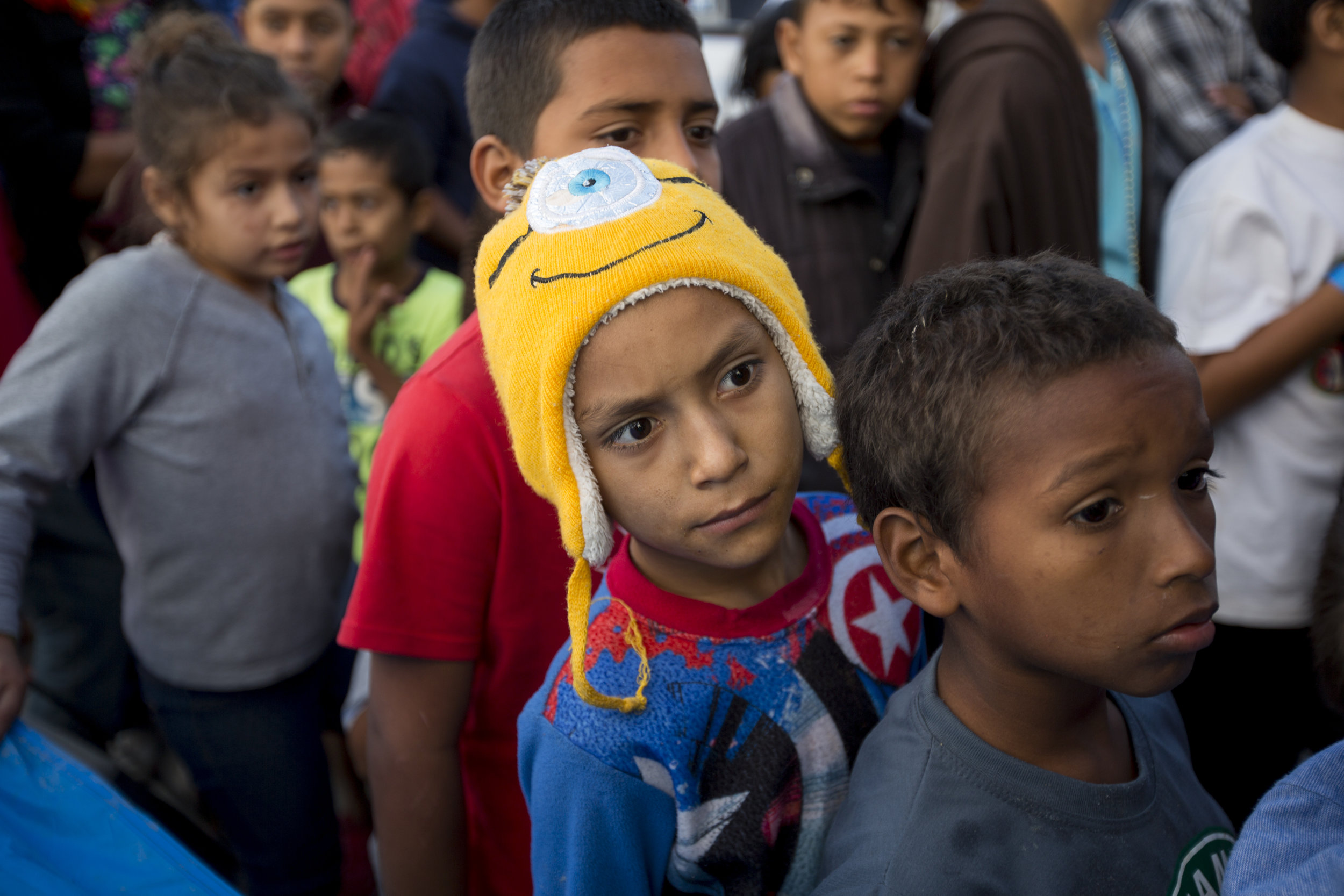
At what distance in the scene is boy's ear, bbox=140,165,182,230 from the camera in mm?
2189

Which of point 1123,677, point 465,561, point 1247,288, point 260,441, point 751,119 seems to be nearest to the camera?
point 1123,677

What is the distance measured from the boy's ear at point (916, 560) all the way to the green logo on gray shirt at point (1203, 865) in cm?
37

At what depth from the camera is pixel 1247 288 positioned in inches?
76.9

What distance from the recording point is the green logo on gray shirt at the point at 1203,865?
1.10 metres

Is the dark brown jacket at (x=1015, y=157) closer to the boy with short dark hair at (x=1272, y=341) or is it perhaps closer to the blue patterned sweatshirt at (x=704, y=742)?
the boy with short dark hair at (x=1272, y=341)

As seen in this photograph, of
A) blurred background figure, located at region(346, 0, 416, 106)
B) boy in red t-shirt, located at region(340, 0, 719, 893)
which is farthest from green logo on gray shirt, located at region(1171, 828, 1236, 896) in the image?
blurred background figure, located at region(346, 0, 416, 106)

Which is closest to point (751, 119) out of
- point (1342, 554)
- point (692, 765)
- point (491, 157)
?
point (491, 157)

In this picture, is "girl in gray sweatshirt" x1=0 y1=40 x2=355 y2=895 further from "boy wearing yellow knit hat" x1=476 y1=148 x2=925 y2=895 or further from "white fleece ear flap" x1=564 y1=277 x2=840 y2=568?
"white fleece ear flap" x1=564 y1=277 x2=840 y2=568

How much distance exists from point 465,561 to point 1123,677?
87 cm

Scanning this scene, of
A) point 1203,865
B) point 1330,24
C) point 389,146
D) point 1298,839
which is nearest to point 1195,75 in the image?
point 1330,24

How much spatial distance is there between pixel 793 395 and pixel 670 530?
24 cm

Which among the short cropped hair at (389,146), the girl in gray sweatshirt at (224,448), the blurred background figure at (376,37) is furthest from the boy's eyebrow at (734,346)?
the blurred background figure at (376,37)

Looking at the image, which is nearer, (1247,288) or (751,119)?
(1247,288)

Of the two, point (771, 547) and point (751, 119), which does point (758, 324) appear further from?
point (751, 119)
